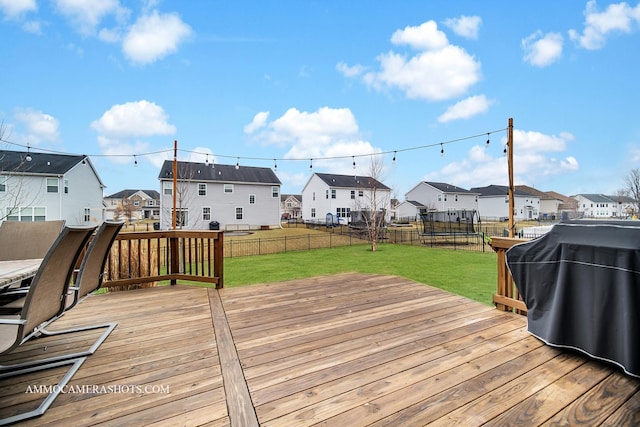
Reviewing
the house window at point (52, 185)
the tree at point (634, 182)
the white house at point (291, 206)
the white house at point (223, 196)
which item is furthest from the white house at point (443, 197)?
the house window at point (52, 185)

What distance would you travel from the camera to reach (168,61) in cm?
1065

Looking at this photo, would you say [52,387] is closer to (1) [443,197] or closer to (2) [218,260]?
(2) [218,260]

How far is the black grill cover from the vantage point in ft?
5.56

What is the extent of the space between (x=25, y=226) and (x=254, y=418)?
3254 mm

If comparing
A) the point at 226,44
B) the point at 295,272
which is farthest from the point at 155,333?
the point at 226,44

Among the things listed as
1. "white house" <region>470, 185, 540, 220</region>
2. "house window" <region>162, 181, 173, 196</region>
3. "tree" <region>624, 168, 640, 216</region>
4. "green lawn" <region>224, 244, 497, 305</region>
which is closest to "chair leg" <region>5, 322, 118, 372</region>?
"green lawn" <region>224, 244, 497, 305</region>

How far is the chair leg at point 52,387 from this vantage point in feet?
4.64

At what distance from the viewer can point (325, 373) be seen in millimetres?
1854

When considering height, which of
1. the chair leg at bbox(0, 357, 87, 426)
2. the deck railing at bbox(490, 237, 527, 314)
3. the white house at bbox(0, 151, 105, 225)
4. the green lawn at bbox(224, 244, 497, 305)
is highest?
the white house at bbox(0, 151, 105, 225)

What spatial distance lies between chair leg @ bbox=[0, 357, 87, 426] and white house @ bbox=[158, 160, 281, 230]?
19.3 m

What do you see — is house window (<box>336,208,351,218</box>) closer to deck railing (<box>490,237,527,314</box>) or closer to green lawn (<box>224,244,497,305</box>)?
green lawn (<box>224,244,497,305</box>)

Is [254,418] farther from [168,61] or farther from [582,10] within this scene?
[582,10]

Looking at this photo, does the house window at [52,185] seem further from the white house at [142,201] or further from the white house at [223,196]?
the white house at [142,201]

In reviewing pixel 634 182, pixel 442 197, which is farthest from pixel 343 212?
pixel 634 182
